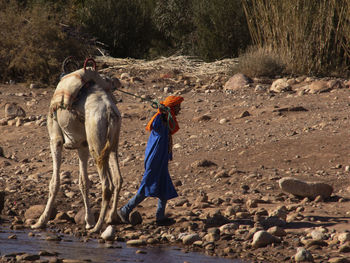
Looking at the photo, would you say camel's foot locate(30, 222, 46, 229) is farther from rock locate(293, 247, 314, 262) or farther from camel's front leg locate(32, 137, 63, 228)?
rock locate(293, 247, 314, 262)

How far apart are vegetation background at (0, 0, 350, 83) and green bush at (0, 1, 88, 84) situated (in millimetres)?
25

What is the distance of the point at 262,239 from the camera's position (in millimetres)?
6316

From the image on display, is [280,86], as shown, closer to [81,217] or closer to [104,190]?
[81,217]

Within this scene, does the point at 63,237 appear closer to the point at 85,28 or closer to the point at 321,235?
the point at 321,235

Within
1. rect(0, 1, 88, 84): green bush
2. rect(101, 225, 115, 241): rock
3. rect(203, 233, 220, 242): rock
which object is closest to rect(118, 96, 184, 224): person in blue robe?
rect(101, 225, 115, 241): rock

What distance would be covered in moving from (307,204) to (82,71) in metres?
3.06

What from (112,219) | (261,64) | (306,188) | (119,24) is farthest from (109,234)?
(119,24)

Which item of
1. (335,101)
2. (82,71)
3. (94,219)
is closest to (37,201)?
(94,219)

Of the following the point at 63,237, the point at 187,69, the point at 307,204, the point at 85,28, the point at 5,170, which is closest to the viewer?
the point at 63,237

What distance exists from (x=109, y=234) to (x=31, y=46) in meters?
11.1

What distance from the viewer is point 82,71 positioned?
6.99 metres

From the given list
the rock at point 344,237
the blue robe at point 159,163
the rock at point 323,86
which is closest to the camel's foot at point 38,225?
the blue robe at point 159,163

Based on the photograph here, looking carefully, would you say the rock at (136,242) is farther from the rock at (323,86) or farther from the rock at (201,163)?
the rock at (323,86)

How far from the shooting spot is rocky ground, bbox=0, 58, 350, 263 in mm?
6695
